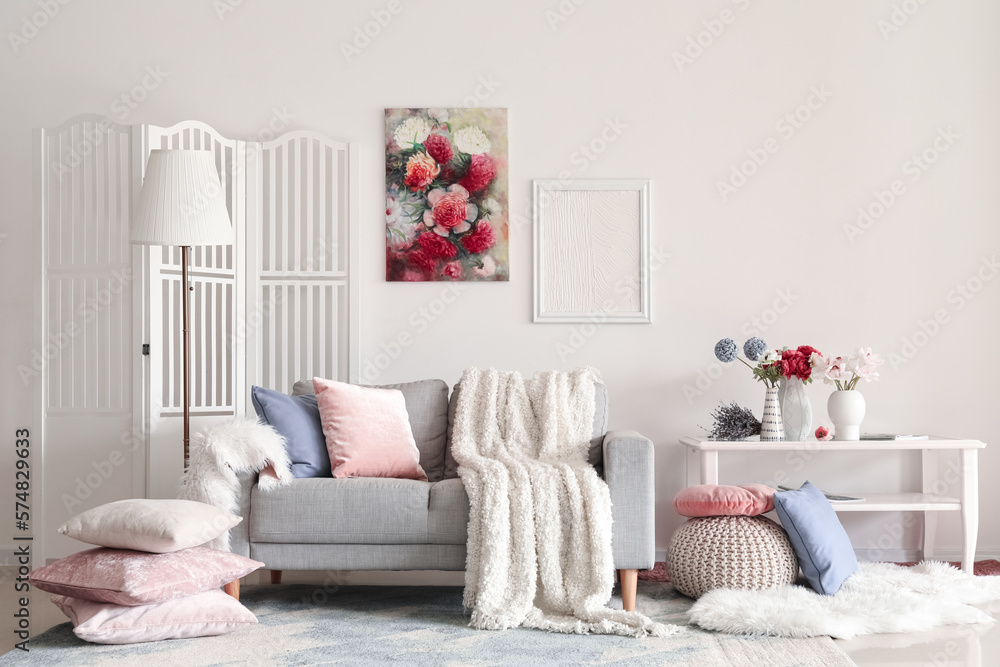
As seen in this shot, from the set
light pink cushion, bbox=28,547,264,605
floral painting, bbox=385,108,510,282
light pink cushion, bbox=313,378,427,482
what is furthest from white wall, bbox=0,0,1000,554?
light pink cushion, bbox=28,547,264,605

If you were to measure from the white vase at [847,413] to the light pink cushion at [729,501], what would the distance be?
2.11 feet

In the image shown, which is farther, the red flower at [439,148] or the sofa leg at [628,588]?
the red flower at [439,148]

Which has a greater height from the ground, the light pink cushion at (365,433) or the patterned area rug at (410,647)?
the light pink cushion at (365,433)

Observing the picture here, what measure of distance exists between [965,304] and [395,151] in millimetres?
2766

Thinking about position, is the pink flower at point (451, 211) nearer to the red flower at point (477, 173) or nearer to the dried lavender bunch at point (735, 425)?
the red flower at point (477, 173)

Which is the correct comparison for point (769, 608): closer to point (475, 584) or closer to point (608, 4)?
point (475, 584)

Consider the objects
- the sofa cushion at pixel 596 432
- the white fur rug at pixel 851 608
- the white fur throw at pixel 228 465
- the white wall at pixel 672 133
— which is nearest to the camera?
the white fur rug at pixel 851 608

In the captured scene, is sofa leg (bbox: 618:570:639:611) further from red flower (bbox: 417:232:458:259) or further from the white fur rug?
red flower (bbox: 417:232:458:259)

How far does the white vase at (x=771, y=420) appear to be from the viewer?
3.59m

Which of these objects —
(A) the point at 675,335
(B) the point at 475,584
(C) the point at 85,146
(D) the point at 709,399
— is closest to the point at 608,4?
(A) the point at 675,335

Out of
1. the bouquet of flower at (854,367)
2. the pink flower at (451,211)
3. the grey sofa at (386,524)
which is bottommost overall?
the grey sofa at (386,524)

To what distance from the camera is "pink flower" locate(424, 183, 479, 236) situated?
397cm

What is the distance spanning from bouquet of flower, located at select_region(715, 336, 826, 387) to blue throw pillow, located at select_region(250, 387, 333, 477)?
176 cm

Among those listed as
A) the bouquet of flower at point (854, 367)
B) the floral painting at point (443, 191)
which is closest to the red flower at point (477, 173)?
the floral painting at point (443, 191)
